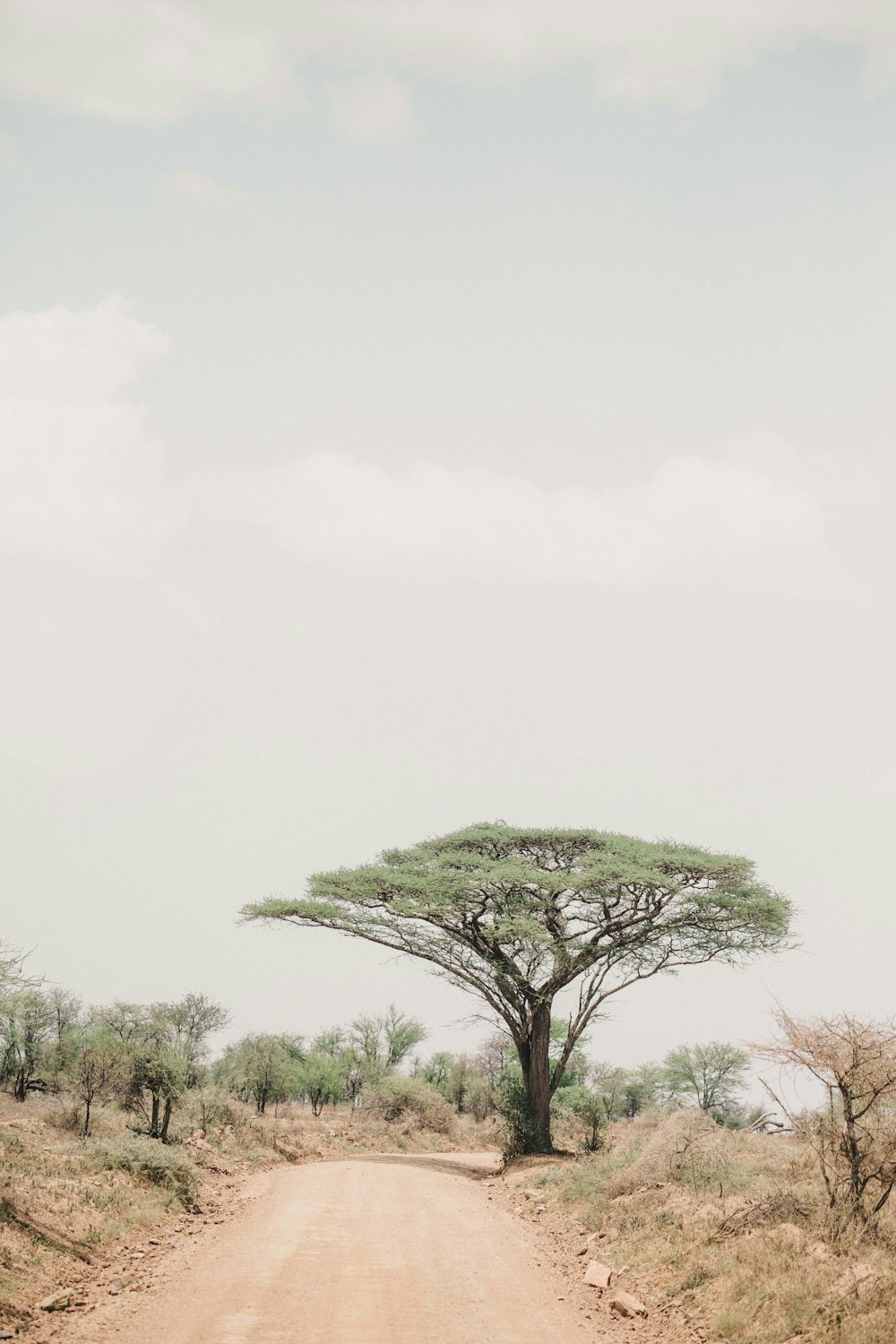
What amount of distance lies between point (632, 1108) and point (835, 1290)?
176 feet

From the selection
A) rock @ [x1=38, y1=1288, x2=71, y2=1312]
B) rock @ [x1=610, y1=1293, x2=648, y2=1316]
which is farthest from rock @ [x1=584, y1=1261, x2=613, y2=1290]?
rock @ [x1=38, y1=1288, x2=71, y2=1312]

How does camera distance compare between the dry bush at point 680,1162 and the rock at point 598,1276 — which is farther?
the dry bush at point 680,1162

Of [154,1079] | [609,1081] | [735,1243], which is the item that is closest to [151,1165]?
[154,1079]

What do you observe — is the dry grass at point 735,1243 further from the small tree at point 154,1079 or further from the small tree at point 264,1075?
the small tree at point 264,1075

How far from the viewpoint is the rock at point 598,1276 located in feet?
37.5

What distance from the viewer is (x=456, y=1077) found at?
158 feet

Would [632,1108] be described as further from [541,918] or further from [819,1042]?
[819,1042]

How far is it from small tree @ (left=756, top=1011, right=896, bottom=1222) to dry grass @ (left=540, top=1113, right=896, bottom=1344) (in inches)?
22.1

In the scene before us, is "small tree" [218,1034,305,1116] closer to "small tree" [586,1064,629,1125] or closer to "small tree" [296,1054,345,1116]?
"small tree" [296,1054,345,1116]

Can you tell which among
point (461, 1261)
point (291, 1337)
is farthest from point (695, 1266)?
point (291, 1337)

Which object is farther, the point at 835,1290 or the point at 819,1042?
the point at 819,1042

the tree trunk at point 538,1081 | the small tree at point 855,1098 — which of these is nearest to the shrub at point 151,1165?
the small tree at point 855,1098

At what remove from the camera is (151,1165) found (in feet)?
52.3

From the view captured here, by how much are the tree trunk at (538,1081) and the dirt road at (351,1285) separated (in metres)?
9.32
